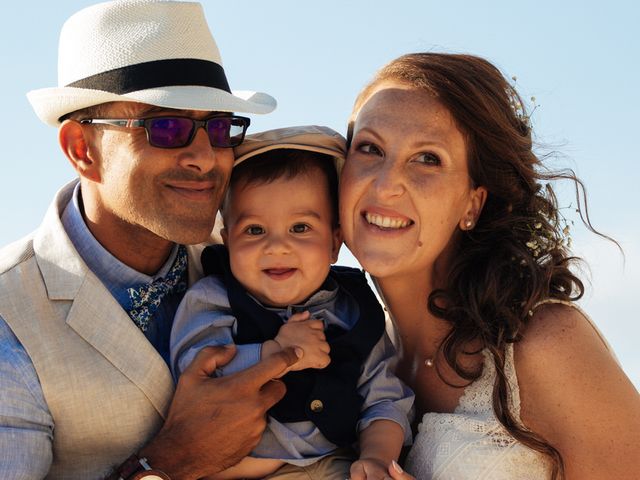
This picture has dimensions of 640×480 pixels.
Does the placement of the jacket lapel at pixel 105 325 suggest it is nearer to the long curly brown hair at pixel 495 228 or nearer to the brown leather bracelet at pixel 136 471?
the brown leather bracelet at pixel 136 471

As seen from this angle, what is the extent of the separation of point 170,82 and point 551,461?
2672 mm

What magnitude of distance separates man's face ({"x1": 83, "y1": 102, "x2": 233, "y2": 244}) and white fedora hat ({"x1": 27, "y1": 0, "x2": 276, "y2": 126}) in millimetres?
127

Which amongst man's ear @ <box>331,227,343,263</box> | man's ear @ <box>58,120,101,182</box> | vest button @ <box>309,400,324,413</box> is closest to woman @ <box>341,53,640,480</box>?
man's ear @ <box>331,227,343,263</box>

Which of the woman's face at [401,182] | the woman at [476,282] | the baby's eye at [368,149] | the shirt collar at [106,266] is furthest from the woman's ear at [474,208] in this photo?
the shirt collar at [106,266]

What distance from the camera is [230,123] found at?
4.79 m

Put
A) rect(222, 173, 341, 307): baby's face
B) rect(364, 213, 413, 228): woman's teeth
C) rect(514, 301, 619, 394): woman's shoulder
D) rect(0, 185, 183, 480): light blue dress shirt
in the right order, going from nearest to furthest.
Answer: rect(0, 185, 183, 480): light blue dress shirt, rect(514, 301, 619, 394): woman's shoulder, rect(222, 173, 341, 307): baby's face, rect(364, 213, 413, 228): woman's teeth

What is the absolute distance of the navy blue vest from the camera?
436 centimetres

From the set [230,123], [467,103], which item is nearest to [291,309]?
[230,123]

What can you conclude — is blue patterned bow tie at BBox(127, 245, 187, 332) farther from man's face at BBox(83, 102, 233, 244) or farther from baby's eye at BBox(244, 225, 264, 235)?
baby's eye at BBox(244, 225, 264, 235)

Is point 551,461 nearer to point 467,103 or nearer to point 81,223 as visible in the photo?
point 467,103

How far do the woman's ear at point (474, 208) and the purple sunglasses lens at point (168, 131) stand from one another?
5.00 feet

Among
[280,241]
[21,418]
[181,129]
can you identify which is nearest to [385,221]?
[280,241]

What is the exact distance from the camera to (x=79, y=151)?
4.93 meters

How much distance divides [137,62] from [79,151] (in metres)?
0.61
